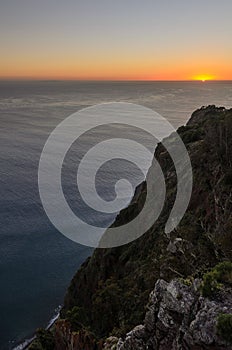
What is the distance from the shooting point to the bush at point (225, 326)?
1510 centimetres

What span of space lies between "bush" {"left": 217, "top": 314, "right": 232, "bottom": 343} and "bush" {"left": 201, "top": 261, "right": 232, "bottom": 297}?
1.83 metres

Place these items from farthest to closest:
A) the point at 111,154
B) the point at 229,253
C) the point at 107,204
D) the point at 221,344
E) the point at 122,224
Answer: the point at 111,154 < the point at 107,204 < the point at 122,224 < the point at 229,253 < the point at 221,344

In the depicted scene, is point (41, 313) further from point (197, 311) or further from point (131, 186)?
point (131, 186)

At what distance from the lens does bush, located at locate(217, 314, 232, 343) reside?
15102 mm

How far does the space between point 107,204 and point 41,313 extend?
118ft

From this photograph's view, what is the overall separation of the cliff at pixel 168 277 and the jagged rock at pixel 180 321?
0.13ft

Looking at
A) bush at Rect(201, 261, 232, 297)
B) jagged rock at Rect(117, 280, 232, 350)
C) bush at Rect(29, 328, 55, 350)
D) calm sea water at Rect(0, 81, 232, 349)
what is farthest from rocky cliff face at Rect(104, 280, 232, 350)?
calm sea water at Rect(0, 81, 232, 349)

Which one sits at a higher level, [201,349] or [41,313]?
[201,349]

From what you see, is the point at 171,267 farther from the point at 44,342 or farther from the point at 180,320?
the point at 44,342

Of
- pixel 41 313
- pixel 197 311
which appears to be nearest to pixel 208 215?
pixel 197 311

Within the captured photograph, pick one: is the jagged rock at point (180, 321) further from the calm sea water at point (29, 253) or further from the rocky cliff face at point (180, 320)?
the calm sea water at point (29, 253)

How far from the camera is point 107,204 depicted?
286 feet

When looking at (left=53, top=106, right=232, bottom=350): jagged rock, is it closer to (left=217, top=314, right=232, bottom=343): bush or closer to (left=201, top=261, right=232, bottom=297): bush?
(left=217, top=314, right=232, bottom=343): bush

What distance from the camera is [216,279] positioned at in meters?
17.9
